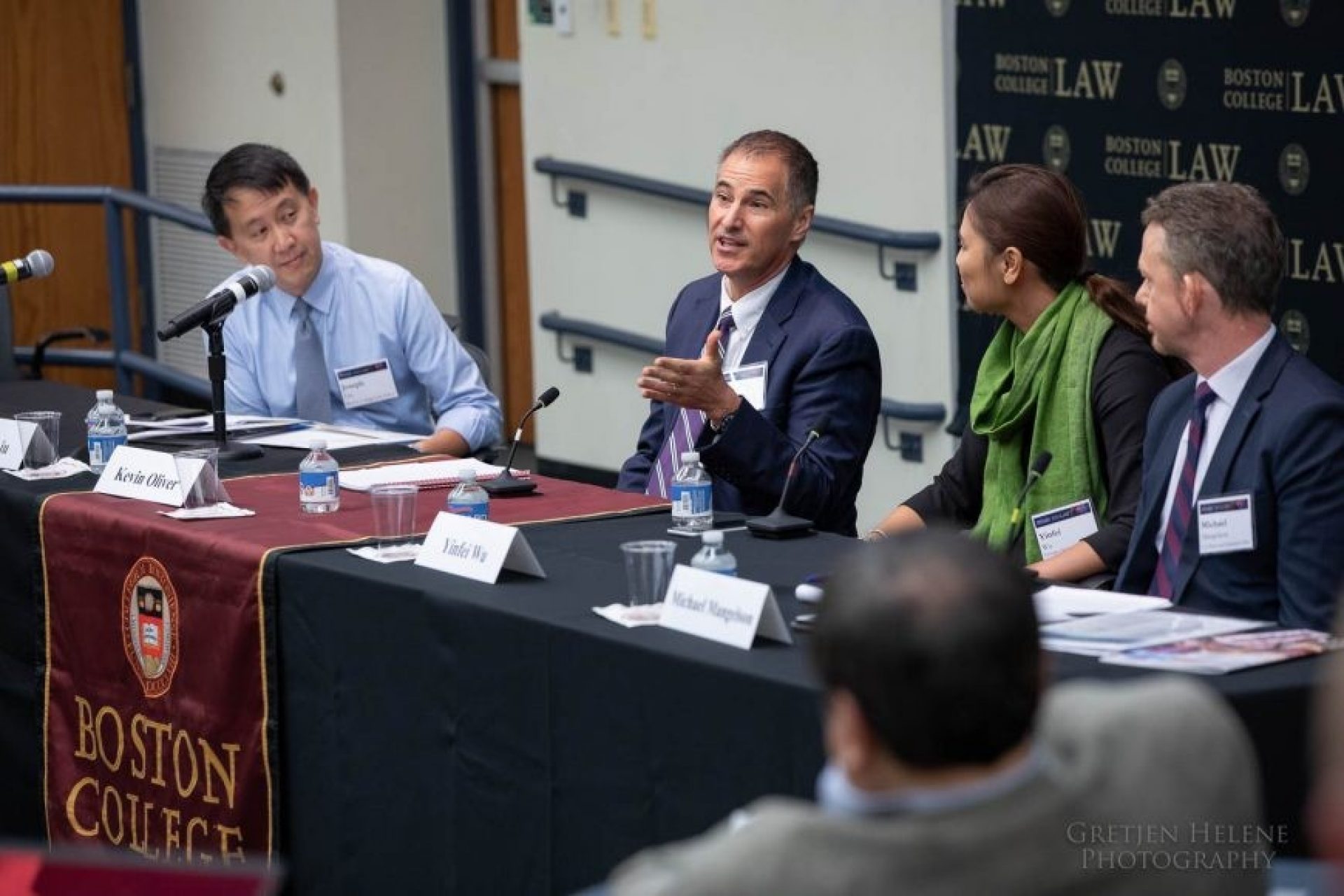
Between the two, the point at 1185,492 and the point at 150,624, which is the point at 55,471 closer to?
the point at 150,624

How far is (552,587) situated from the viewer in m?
3.17

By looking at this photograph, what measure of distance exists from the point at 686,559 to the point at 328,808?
658 mm

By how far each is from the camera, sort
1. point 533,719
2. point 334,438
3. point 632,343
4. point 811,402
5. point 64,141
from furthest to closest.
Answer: point 64,141, point 632,343, point 334,438, point 811,402, point 533,719

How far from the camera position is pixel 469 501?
140 inches

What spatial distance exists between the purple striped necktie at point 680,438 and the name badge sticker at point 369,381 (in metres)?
0.82

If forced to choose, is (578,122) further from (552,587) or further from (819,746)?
(819,746)

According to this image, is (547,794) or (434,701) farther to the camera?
(434,701)

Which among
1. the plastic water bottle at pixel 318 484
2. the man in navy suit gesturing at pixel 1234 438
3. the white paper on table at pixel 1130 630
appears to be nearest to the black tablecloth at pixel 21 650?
the plastic water bottle at pixel 318 484

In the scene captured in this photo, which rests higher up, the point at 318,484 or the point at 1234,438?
the point at 1234,438

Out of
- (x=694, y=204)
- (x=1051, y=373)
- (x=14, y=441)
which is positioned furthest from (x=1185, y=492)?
(x=694, y=204)

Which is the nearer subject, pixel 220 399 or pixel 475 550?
pixel 475 550

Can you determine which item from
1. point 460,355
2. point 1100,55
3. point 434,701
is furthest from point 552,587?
point 1100,55

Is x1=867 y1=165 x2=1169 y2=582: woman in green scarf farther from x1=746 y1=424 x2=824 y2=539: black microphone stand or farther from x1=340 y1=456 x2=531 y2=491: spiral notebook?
x1=340 y1=456 x2=531 y2=491: spiral notebook

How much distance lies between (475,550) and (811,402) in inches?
36.0
